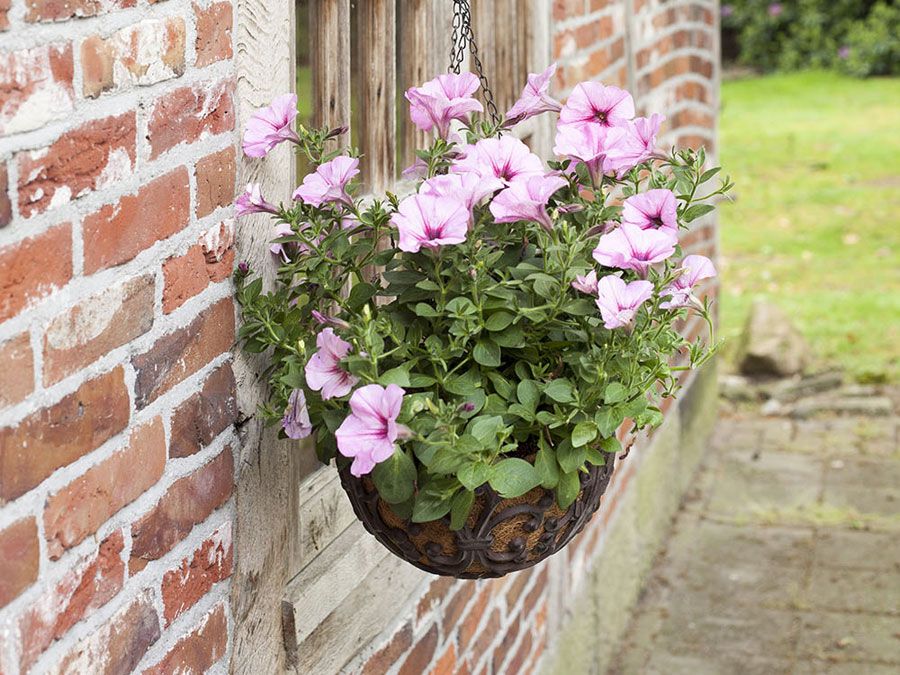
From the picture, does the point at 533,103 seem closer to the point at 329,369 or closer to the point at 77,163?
the point at 329,369

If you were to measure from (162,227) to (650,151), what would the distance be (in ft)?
2.09

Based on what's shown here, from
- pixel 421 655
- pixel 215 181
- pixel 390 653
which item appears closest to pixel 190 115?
pixel 215 181

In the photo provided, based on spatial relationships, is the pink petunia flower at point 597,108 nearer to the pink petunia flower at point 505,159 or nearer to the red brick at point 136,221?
the pink petunia flower at point 505,159

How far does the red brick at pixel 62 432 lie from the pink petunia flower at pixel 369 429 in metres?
0.24

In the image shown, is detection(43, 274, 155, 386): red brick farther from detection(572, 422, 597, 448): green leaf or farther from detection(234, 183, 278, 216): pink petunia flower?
detection(572, 422, 597, 448): green leaf

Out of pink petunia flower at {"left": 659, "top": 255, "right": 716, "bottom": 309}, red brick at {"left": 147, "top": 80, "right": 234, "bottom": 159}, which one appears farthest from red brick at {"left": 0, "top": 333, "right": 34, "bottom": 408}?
pink petunia flower at {"left": 659, "top": 255, "right": 716, "bottom": 309}

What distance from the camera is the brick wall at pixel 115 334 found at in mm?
1210

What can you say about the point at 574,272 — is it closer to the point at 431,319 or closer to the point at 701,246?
the point at 431,319

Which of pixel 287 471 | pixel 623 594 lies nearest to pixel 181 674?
pixel 287 471

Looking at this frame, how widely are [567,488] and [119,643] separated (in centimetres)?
57

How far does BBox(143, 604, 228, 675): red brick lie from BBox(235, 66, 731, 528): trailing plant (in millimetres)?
256

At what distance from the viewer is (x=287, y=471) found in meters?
1.90

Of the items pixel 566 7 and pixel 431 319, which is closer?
pixel 431 319

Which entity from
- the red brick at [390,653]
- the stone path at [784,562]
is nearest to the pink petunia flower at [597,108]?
the red brick at [390,653]
